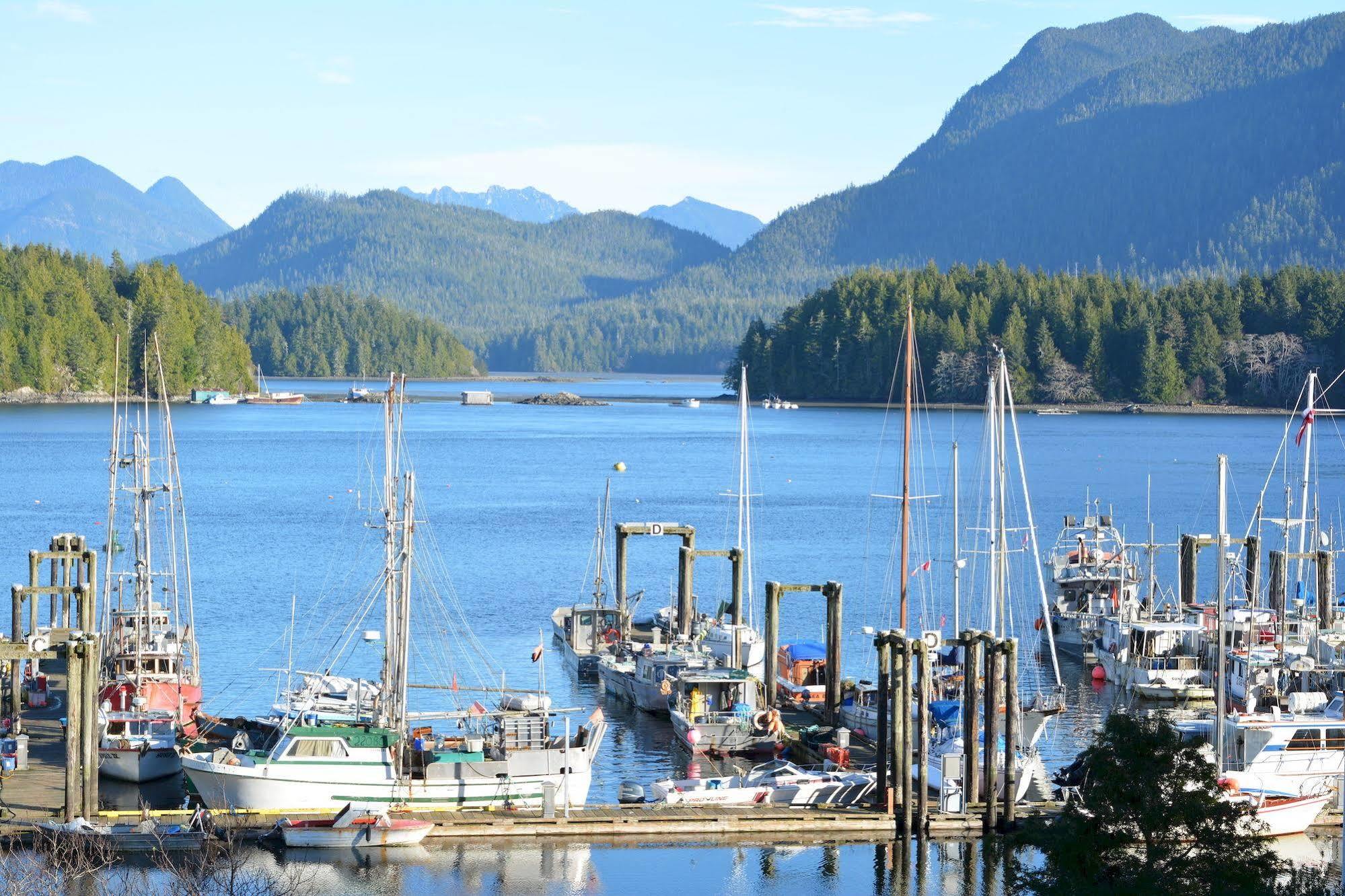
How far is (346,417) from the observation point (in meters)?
191


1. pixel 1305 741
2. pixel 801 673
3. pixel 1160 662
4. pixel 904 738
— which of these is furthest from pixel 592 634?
pixel 1305 741

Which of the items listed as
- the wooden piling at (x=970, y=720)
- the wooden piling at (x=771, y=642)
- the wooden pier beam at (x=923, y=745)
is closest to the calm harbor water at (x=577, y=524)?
the wooden pier beam at (x=923, y=745)

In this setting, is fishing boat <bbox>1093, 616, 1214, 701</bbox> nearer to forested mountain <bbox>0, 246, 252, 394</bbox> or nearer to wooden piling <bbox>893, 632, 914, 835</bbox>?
wooden piling <bbox>893, 632, 914, 835</bbox>

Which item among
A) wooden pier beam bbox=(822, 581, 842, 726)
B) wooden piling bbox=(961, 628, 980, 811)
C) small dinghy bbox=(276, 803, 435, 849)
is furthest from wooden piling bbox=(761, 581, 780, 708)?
Result: small dinghy bbox=(276, 803, 435, 849)

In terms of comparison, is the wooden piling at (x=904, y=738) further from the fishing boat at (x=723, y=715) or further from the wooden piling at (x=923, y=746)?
the fishing boat at (x=723, y=715)

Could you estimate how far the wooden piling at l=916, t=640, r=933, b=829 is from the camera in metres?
31.7

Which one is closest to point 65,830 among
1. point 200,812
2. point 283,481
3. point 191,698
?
point 200,812

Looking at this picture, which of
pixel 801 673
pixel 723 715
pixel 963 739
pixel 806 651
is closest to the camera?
pixel 963 739

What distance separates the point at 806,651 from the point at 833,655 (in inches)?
232

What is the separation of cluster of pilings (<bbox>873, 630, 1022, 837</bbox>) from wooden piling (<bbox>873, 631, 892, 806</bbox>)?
1 cm

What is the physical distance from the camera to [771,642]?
4184 cm

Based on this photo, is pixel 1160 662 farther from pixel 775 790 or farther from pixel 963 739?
pixel 775 790

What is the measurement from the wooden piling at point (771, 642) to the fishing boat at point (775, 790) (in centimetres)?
757

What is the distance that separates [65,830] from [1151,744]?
17.8 meters
